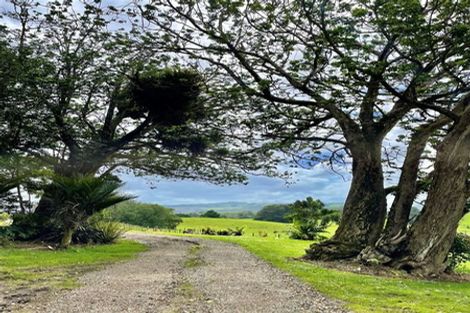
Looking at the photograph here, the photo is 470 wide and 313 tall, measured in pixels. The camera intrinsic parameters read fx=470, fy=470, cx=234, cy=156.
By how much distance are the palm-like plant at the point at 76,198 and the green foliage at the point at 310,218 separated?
14.9 m

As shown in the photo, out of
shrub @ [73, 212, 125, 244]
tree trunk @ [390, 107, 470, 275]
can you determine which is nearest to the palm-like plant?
shrub @ [73, 212, 125, 244]

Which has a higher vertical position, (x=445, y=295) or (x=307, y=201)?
(x=307, y=201)

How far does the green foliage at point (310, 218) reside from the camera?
1161 inches

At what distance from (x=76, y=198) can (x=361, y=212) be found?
9.56 meters

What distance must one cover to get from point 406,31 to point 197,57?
805 cm

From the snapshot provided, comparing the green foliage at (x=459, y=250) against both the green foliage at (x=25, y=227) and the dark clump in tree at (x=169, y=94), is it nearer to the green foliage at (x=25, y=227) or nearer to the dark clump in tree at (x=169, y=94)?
the dark clump in tree at (x=169, y=94)

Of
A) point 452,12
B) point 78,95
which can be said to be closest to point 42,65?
point 78,95

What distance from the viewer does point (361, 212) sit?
15.6 m

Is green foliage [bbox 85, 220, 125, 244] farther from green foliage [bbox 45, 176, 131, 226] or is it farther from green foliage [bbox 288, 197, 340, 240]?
green foliage [bbox 288, 197, 340, 240]

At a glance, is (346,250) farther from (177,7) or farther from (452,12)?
(177,7)

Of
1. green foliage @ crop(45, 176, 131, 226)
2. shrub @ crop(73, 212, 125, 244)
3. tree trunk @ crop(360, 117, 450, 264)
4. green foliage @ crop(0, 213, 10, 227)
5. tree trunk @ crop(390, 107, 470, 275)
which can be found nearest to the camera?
tree trunk @ crop(390, 107, 470, 275)

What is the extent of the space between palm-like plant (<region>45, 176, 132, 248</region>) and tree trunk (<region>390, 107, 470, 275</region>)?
9578mm

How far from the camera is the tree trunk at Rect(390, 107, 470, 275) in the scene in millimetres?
13211

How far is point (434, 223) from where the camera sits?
13414 millimetres
